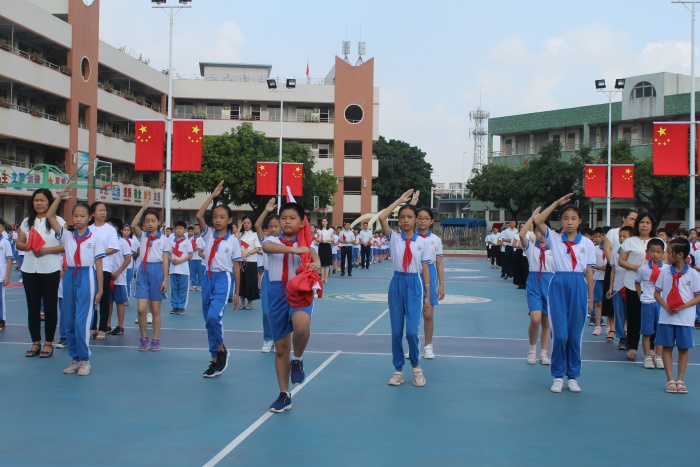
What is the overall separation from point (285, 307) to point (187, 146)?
1763 cm

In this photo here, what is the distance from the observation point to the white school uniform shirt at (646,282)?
983cm

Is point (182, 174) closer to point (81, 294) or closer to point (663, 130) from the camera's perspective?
point (663, 130)

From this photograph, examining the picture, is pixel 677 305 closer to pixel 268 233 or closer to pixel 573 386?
pixel 573 386

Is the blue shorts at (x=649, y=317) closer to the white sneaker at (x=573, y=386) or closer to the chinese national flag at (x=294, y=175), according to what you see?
the white sneaker at (x=573, y=386)

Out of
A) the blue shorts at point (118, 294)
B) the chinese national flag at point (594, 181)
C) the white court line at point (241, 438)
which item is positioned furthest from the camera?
the chinese national flag at point (594, 181)

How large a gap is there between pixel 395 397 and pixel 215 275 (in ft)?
8.88

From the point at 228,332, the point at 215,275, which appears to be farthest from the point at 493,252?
the point at 215,275

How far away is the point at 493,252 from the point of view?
123ft

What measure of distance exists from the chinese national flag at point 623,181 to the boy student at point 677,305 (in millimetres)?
26521

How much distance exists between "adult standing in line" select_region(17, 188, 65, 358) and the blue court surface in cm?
40

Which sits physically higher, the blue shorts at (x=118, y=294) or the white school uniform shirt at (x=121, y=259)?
the white school uniform shirt at (x=121, y=259)

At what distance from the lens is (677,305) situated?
8.74 metres

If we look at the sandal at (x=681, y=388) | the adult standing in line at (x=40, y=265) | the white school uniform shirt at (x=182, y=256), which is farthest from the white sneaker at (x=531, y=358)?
the white school uniform shirt at (x=182, y=256)

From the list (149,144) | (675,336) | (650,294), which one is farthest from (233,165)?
(675,336)
